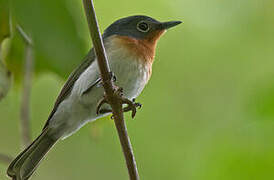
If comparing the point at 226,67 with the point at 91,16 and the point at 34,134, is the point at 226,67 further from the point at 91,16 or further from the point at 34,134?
the point at 91,16

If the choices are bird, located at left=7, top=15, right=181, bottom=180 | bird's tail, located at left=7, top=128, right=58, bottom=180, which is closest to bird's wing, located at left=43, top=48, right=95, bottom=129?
bird, located at left=7, top=15, right=181, bottom=180

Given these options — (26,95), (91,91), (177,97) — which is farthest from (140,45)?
(177,97)

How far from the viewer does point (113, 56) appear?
11.9ft

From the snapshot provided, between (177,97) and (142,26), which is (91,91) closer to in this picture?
(142,26)

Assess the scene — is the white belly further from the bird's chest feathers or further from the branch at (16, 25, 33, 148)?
the branch at (16, 25, 33, 148)

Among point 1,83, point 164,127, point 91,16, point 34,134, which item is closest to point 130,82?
point 1,83

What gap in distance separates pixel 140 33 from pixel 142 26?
0.31 feet

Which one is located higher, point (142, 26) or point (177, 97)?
point (142, 26)

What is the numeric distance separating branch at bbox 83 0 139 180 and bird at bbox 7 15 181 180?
3.75 ft

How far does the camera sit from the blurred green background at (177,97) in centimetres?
258

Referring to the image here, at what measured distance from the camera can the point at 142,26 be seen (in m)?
4.23

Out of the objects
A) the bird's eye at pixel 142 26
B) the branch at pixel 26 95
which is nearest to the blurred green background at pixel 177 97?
the branch at pixel 26 95

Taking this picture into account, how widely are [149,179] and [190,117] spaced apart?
138 centimetres

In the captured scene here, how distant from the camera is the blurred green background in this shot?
258 cm
